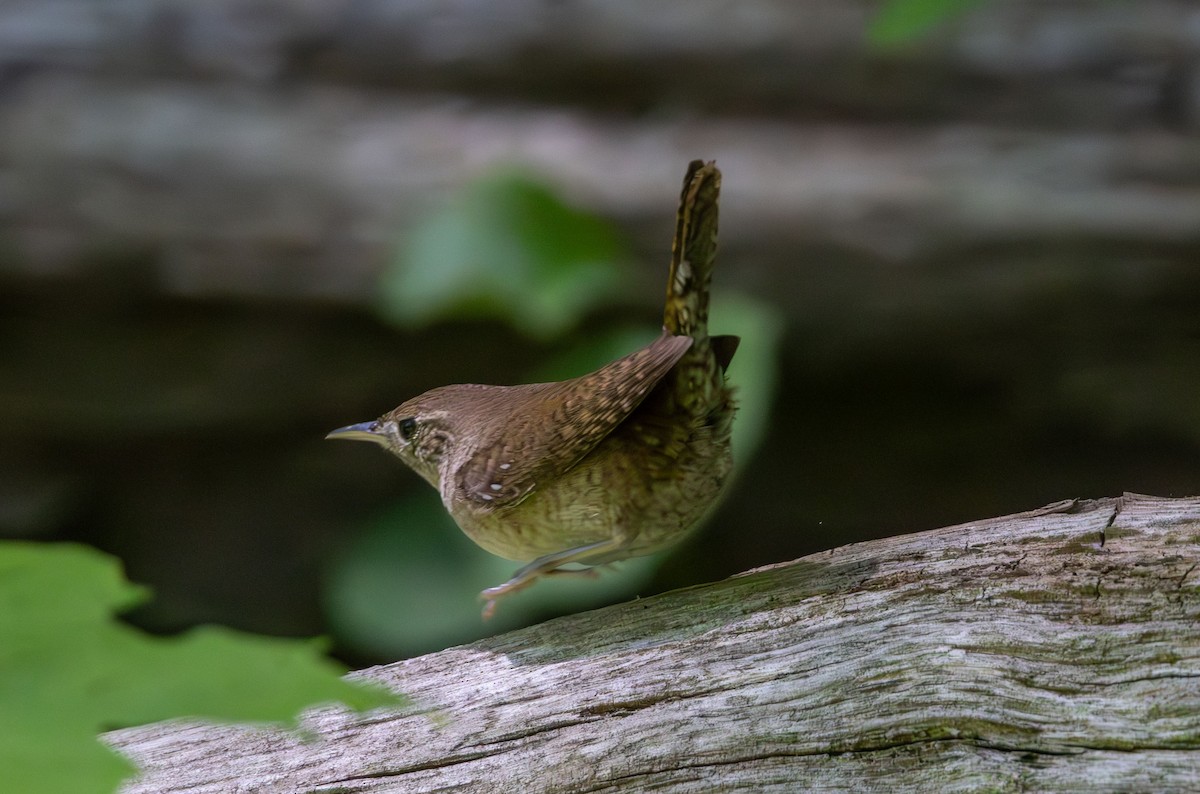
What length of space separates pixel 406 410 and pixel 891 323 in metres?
2.12

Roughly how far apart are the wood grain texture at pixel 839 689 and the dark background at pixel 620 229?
1421mm

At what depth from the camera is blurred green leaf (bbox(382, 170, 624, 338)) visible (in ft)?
9.75

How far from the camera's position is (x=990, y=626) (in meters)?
1.51

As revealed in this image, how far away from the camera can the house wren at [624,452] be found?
5.86 ft

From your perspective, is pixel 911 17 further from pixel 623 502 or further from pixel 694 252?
pixel 623 502

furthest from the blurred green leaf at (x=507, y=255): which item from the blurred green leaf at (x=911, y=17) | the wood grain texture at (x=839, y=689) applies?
the blurred green leaf at (x=911, y=17)

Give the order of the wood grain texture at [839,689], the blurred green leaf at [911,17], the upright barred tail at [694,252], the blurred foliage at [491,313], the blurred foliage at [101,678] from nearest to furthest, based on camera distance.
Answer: the blurred foliage at [101,678], the blurred green leaf at [911,17], the wood grain texture at [839,689], the upright barred tail at [694,252], the blurred foliage at [491,313]

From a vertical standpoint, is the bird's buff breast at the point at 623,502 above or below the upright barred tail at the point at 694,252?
below

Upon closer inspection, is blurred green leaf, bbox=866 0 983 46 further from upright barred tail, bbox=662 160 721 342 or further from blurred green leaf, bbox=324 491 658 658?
blurred green leaf, bbox=324 491 658 658

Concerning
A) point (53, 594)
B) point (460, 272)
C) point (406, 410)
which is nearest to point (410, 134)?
point (460, 272)

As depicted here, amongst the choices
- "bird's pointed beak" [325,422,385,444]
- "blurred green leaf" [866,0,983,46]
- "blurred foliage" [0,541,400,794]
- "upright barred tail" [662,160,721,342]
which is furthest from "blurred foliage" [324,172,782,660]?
"blurred foliage" [0,541,400,794]

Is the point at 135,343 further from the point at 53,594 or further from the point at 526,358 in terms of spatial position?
the point at 53,594

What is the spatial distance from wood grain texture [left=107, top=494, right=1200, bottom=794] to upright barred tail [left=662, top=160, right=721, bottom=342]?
504 mm

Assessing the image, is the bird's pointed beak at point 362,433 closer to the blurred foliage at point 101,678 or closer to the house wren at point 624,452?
the house wren at point 624,452
